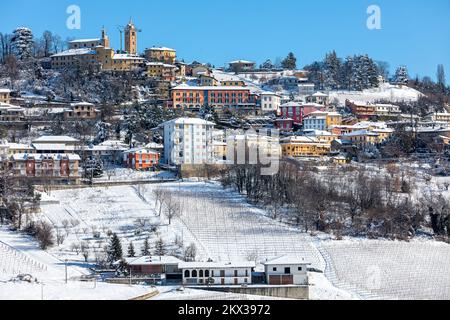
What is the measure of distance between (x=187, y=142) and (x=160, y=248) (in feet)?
45.0

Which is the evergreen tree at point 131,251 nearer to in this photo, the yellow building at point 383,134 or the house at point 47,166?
the house at point 47,166

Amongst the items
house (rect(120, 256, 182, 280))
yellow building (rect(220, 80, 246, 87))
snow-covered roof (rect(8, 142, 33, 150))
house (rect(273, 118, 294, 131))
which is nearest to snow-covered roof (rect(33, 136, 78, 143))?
snow-covered roof (rect(8, 142, 33, 150))

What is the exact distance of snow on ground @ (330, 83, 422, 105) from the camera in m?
55.3

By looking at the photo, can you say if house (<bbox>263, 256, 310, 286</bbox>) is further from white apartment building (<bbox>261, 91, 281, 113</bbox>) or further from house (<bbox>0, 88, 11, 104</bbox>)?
house (<bbox>0, 88, 11, 104</bbox>)

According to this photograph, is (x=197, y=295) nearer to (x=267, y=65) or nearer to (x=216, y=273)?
(x=216, y=273)

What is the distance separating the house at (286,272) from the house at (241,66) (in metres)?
38.7

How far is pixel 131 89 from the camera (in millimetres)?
50031

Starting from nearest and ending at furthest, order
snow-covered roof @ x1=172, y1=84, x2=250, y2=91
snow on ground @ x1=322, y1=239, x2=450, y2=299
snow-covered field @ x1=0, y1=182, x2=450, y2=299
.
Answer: snow on ground @ x1=322, y1=239, x2=450, y2=299, snow-covered field @ x1=0, y1=182, x2=450, y2=299, snow-covered roof @ x1=172, y1=84, x2=250, y2=91

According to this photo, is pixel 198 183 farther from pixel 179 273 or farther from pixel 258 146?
pixel 179 273

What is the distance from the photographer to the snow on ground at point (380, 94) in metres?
55.3

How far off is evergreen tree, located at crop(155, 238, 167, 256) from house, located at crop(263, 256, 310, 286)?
369 cm

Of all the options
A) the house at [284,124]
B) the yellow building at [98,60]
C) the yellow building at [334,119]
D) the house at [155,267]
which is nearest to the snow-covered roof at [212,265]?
the house at [155,267]

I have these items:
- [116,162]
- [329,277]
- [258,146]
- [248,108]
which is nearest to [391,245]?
[329,277]
